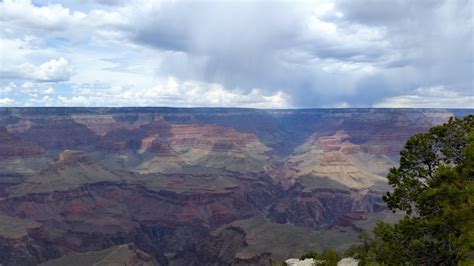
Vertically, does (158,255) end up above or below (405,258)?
below

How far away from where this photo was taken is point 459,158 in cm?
3300

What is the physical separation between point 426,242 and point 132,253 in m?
101

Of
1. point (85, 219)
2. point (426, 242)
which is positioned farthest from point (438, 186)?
point (85, 219)

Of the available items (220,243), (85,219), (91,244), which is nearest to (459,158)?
(220,243)

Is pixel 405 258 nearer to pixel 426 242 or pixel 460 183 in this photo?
pixel 426 242

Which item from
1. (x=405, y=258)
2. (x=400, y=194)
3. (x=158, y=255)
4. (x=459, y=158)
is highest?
(x=459, y=158)

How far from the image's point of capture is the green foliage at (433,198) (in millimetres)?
29641

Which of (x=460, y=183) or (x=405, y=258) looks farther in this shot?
(x=405, y=258)

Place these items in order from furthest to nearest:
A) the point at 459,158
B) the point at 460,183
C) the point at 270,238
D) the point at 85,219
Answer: the point at 85,219 < the point at 270,238 < the point at 459,158 < the point at 460,183

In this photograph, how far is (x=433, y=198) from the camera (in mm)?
31172

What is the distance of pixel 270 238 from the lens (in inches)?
A: 5359

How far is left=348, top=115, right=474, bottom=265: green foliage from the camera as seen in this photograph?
2964 cm

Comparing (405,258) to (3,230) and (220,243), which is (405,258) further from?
(3,230)

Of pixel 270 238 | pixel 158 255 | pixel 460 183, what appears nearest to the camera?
pixel 460 183
